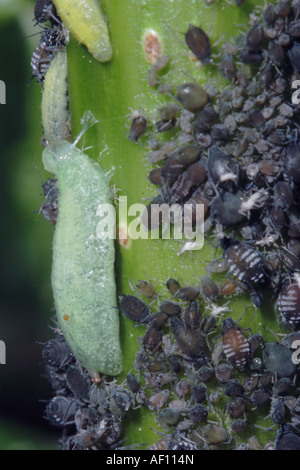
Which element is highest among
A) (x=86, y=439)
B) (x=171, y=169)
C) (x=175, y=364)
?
(x=171, y=169)

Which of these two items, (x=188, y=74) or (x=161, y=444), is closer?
(x=188, y=74)

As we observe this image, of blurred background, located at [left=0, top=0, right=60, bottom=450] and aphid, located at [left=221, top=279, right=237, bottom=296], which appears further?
blurred background, located at [left=0, top=0, right=60, bottom=450]

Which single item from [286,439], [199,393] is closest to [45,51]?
[199,393]

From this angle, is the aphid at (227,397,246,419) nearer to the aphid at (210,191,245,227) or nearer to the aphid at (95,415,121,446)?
the aphid at (95,415,121,446)

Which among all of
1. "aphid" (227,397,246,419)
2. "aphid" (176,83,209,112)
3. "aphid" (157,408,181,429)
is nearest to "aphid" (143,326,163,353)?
"aphid" (157,408,181,429)

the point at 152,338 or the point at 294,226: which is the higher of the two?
the point at 294,226

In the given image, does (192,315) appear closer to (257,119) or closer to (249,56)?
(257,119)
